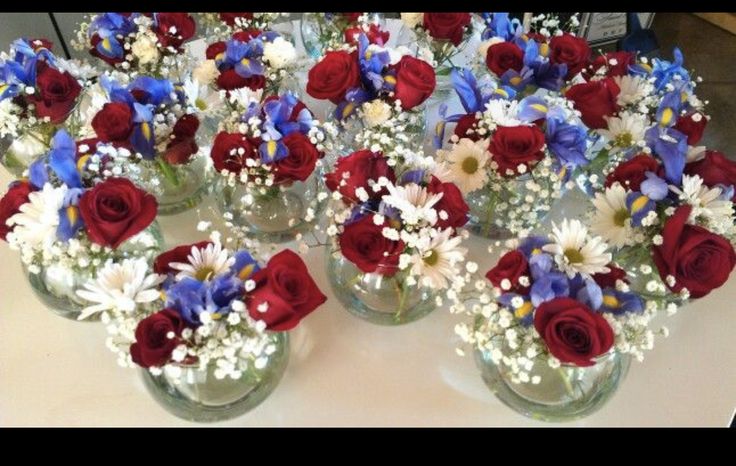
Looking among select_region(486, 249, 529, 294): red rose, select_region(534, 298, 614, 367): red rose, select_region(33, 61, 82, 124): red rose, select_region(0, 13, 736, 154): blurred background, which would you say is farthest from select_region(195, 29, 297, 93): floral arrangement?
select_region(0, 13, 736, 154): blurred background

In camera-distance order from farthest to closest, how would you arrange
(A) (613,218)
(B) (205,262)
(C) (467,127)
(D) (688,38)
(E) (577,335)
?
1. (D) (688,38)
2. (C) (467,127)
3. (A) (613,218)
4. (B) (205,262)
5. (E) (577,335)

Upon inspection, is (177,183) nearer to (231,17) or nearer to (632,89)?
(231,17)

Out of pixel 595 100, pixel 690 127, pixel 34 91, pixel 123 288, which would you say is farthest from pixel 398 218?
pixel 34 91

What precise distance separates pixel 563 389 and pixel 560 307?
0.71ft

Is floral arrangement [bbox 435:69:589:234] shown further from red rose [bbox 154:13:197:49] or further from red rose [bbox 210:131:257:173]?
red rose [bbox 154:13:197:49]

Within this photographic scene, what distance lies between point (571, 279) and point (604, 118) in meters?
0.43

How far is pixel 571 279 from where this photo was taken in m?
0.80

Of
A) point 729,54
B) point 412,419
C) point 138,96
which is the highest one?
point 138,96

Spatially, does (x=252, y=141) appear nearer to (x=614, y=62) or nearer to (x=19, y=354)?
(x=19, y=354)

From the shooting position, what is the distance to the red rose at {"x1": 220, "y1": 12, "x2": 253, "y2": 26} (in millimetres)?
1414

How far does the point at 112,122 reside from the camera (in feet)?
3.20

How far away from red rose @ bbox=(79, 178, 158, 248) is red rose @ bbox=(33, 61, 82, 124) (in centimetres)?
32
